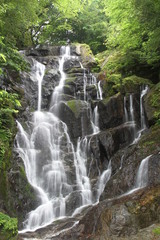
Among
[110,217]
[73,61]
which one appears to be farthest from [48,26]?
[110,217]

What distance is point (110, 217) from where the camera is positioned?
5.55 meters

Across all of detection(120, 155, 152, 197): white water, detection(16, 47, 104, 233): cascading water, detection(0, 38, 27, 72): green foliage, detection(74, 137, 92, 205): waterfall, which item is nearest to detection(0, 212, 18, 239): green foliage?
detection(16, 47, 104, 233): cascading water

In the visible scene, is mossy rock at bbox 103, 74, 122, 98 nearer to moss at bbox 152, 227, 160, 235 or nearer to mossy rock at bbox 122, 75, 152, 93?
mossy rock at bbox 122, 75, 152, 93

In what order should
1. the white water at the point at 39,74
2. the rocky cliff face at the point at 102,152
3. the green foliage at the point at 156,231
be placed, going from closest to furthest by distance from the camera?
the green foliage at the point at 156,231, the rocky cliff face at the point at 102,152, the white water at the point at 39,74

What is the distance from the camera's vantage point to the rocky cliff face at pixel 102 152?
555cm

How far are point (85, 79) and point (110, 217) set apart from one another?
1445cm

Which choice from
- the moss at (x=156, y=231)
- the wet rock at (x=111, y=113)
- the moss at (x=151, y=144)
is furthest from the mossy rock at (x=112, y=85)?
the moss at (x=156, y=231)

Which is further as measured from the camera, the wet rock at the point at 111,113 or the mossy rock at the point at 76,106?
the mossy rock at the point at 76,106

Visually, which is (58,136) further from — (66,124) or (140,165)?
(140,165)

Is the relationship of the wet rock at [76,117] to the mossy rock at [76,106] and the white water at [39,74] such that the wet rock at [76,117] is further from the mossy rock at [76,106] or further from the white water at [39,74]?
the white water at [39,74]

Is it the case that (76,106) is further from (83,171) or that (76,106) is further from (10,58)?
(10,58)

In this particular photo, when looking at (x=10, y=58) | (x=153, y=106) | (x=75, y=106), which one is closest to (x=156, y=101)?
(x=153, y=106)

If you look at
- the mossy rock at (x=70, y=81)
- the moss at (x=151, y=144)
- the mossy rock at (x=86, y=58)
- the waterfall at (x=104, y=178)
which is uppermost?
the mossy rock at (x=86, y=58)

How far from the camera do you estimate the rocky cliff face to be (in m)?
5.55
